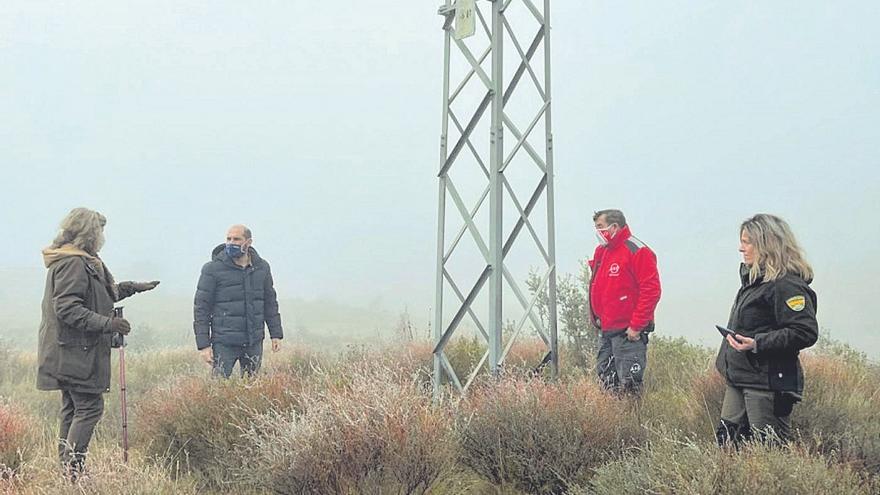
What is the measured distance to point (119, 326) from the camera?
5.43 meters

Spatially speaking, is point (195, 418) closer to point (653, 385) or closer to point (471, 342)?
point (471, 342)

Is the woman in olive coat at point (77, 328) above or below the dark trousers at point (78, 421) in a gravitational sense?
above

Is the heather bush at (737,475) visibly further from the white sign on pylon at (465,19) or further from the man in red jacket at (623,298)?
the white sign on pylon at (465,19)

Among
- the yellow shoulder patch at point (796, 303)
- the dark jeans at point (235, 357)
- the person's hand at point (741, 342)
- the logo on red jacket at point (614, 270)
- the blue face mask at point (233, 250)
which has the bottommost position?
the dark jeans at point (235, 357)

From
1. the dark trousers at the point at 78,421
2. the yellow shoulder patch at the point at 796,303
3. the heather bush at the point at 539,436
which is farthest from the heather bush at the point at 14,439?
the yellow shoulder patch at the point at 796,303

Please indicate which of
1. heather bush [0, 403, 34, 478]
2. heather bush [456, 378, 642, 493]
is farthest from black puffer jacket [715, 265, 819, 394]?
heather bush [0, 403, 34, 478]

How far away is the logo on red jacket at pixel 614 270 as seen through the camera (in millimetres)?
6766

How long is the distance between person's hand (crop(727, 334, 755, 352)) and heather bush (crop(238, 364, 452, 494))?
175 cm

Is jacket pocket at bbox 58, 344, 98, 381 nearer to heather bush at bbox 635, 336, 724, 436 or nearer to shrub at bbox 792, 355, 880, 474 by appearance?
heather bush at bbox 635, 336, 724, 436

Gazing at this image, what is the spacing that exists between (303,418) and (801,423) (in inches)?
138

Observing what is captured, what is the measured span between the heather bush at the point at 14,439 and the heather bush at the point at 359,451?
2.59m

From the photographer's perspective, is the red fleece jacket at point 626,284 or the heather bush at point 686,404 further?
the red fleece jacket at point 626,284

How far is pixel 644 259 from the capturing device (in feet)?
21.9

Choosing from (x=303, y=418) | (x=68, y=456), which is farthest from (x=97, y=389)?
(x=303, y=418)
